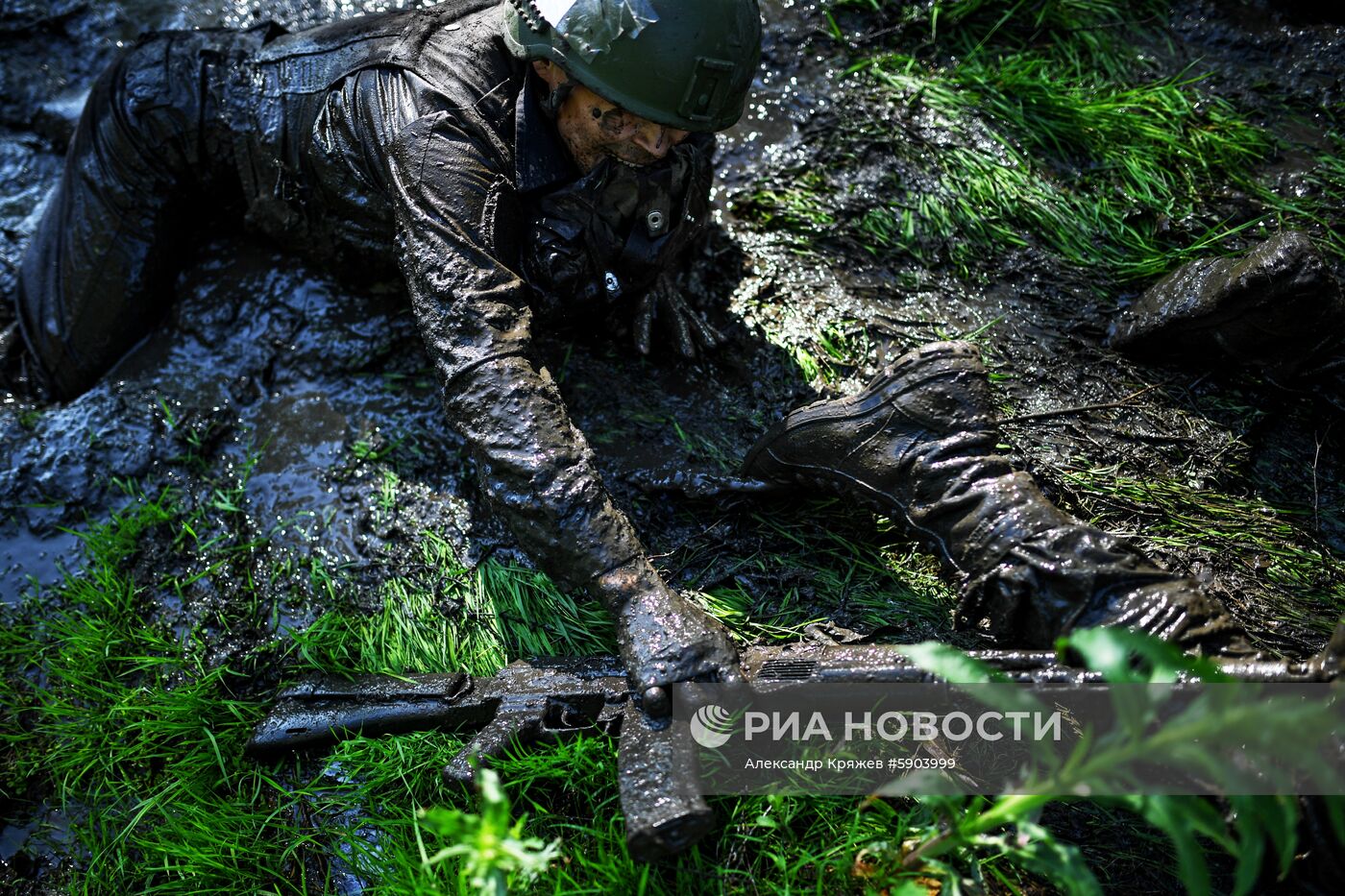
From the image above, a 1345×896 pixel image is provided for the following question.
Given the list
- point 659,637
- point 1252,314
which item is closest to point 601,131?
point 659,637

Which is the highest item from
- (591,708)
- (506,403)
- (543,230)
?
(543,230)

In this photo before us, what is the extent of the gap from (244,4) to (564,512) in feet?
11.8

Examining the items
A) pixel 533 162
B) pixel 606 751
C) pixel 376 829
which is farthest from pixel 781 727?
pixel 533 162

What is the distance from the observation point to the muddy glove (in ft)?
10.6

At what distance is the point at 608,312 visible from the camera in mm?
3742

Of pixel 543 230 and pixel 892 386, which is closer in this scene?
pixel 892 386

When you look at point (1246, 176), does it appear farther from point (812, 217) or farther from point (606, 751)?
point (606, 751)

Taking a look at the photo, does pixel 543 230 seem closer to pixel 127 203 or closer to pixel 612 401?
pixel 612 401

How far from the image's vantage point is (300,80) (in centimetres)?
347

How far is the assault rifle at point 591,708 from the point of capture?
7.78 feet

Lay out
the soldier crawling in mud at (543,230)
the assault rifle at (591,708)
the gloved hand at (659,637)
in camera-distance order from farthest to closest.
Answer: the soldier crawling in mud at (543,230), the gloved hand at (659,637), the assault rifle at (591,708)

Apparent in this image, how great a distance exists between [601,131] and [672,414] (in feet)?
3.42

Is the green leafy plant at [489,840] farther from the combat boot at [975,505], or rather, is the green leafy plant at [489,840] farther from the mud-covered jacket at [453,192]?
the combat boot at [975,505]

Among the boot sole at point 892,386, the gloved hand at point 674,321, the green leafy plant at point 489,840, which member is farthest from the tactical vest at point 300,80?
the green leafy plant at point 489,840
